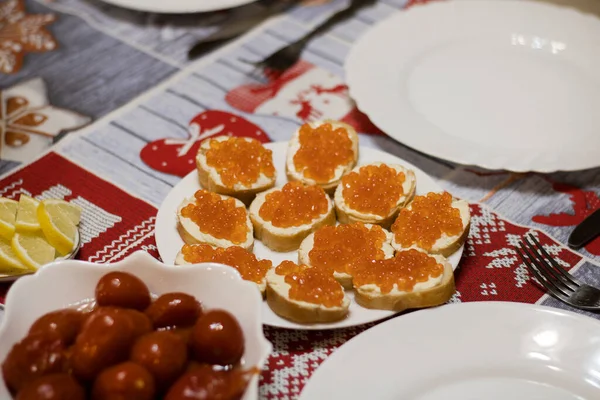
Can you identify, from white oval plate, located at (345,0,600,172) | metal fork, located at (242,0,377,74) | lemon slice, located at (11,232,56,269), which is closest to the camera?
lemon slice, located at (11,232,56,269)

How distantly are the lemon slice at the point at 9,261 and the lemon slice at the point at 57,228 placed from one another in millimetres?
95

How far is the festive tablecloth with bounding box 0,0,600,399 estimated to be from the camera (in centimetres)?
173

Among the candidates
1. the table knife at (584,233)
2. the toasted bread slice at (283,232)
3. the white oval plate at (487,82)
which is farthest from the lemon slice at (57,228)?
the table knife at (584,233)

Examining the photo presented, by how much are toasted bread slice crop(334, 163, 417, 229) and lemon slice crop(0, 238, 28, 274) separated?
0.76 metres

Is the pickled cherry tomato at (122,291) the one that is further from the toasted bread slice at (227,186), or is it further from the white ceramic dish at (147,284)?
the toasted bread slice at (227,186)

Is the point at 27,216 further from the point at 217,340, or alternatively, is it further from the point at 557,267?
the point at 557,267

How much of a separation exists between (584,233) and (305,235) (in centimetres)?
73

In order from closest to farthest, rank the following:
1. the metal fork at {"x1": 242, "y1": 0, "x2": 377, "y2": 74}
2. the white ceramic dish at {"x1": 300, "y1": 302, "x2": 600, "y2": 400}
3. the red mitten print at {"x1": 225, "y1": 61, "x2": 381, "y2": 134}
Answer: the white ceramic dish at {"x1": 300, "y1": 302, "x2": 600, "y2": 400}, the red mitten print at {"x1": 225, "y1": 61, "x2": 381, "y2": 134}, the metal fork at {"x1": 242, "y1": 0, "x2": 377, "y2": 74}

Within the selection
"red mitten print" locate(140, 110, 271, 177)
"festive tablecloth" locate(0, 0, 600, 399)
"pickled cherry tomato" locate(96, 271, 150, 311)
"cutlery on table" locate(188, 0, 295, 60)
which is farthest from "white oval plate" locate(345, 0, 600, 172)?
"pickled cherry tomato" locate(96, 271, 150, 311)

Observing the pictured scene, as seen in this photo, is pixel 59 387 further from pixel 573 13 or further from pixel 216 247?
pixel 573 13

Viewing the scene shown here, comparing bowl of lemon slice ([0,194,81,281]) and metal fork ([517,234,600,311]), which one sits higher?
metal fork ([517,234,600,311])

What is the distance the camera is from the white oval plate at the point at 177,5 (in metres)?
2.45

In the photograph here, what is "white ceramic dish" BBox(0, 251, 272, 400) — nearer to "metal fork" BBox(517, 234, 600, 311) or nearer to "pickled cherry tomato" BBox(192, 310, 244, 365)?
"pickled cherry tomato" BBox(192, 310, 244, 365)

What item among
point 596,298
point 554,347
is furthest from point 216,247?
point 596,298
